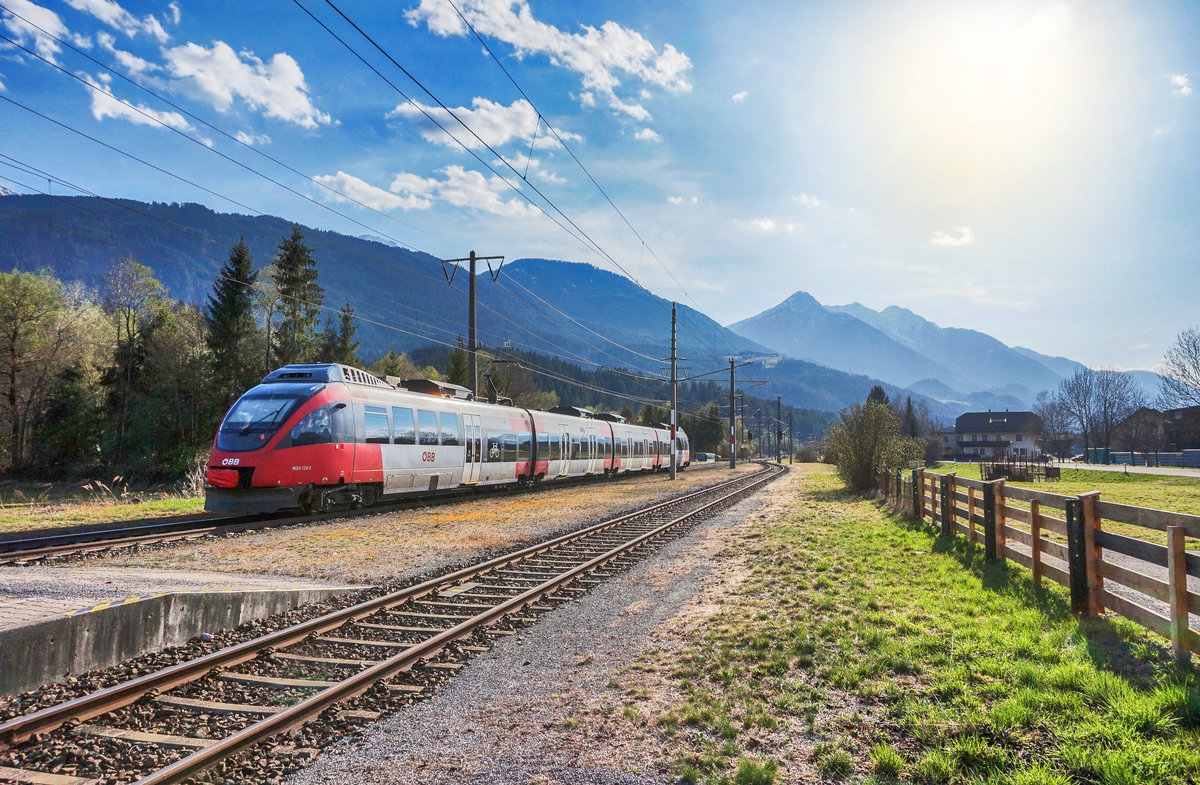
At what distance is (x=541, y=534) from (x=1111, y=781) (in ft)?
39.2

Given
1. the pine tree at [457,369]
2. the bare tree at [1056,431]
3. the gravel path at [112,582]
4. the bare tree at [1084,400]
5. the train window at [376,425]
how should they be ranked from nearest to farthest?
the gravel path at [112,582] → the train window at [376,425] → the pine tree at [457,369] → the bare tree at [1084,400] → the bare tree at [1056,431]

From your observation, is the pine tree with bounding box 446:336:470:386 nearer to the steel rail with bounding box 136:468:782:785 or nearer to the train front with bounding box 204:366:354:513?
the train front with bounding box 204:366:354:513

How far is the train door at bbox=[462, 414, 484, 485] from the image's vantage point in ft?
73.2

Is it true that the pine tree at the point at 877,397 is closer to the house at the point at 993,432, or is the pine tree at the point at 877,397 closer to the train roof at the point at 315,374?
the train roof at the point at 315,374

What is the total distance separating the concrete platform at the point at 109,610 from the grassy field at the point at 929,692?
15.2 feet

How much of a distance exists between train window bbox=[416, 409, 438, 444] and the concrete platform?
1044 centimetres

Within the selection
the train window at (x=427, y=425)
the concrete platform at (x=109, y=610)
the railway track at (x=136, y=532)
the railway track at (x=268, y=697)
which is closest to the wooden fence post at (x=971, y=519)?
the railway track at (x=268, y=697)

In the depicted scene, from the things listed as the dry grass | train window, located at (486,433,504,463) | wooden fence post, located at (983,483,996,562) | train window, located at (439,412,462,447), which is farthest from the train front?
wooden fence post, located at (983,483,996,562)

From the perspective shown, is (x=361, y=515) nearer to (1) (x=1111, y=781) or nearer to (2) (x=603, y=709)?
(2) (x=603, y=709)

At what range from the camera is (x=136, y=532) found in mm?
13500

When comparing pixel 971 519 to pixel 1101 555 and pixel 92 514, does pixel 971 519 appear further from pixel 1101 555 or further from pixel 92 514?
pixel 92 514

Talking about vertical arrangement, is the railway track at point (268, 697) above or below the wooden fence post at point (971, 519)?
below

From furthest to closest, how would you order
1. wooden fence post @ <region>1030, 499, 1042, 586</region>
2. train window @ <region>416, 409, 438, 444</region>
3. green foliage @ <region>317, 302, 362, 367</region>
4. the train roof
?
green foliage @ <region>317, 302, 362, 367</region>, train window @ <region>416, 409, 438, 444</region>, the train roof, wooden fence post @ <region>1030, 499, 1042, 586</region>

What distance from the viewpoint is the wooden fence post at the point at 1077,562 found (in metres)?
6.75
